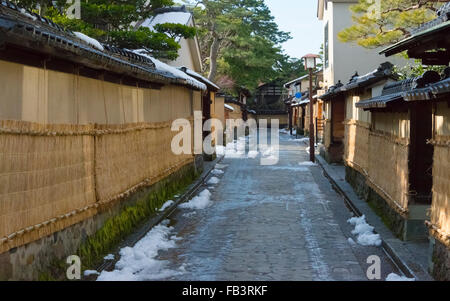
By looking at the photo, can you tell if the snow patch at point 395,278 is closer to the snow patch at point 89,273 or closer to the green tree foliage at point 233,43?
the snow patch at point 89,273

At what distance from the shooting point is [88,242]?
30.5ft

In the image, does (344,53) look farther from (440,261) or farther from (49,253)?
(49,253)

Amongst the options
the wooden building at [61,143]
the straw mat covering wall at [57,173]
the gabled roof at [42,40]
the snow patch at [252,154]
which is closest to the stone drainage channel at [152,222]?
the wooden building at [61,143]

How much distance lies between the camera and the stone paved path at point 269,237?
9.20 meters

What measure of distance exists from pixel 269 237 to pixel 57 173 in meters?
5.24

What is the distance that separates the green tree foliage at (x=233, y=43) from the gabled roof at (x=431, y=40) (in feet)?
116

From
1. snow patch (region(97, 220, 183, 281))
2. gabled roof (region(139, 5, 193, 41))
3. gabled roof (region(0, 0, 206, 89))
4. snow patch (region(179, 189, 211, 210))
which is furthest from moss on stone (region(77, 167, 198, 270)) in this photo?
gabled roof (region(139, 5, 193, 41))

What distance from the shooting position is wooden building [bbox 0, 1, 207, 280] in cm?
665

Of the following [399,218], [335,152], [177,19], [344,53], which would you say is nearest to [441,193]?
[399,218]

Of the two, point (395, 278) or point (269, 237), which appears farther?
point (269, 237)

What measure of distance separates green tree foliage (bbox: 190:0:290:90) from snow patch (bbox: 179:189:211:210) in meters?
29.0

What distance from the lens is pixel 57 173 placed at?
8125mm

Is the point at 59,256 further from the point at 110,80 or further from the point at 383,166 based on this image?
the point at 383,166
